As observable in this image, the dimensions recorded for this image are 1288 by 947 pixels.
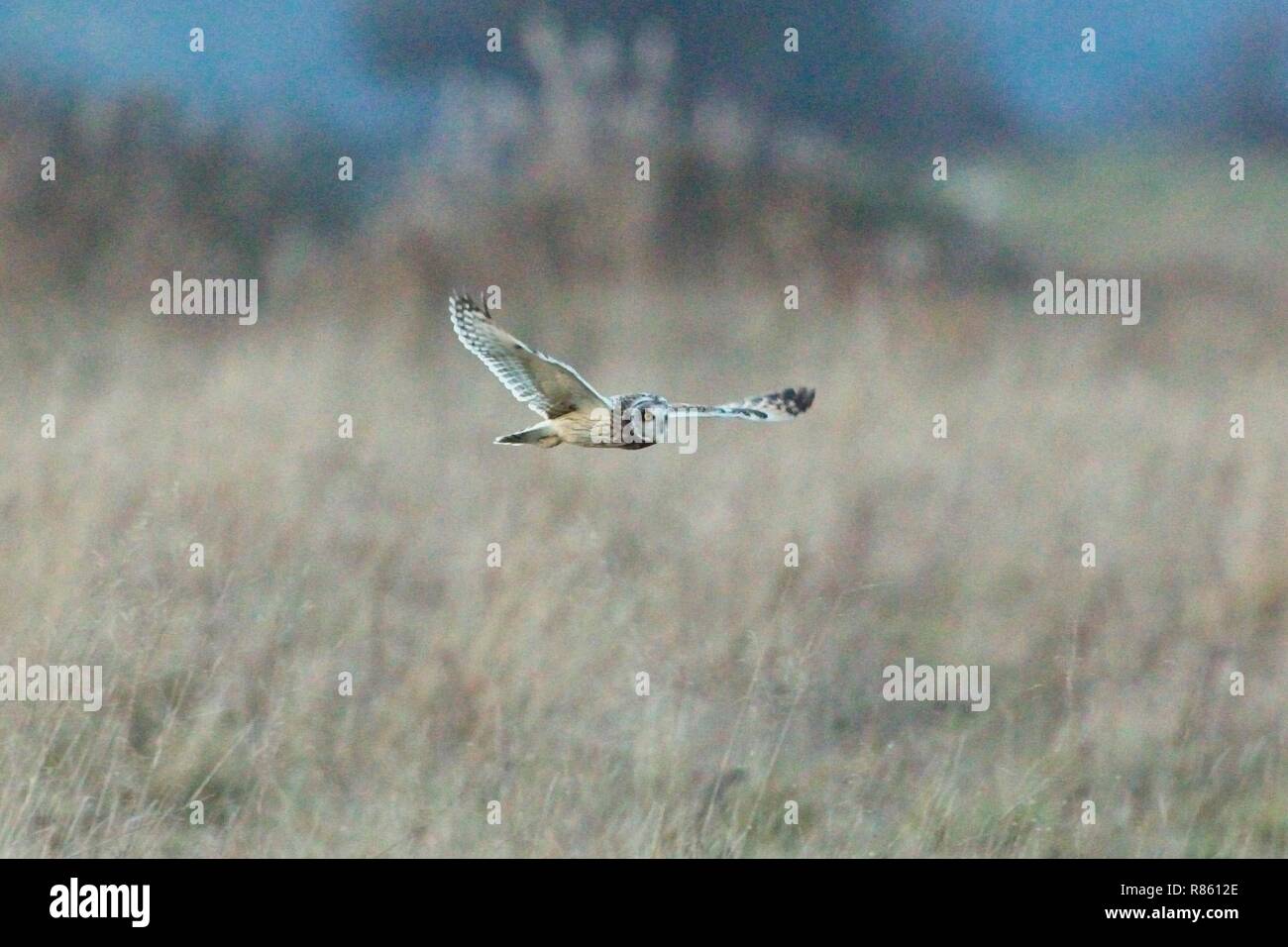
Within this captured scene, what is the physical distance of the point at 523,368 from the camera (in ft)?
15.5

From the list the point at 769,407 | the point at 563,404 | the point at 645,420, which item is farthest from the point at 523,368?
the point at 769,407

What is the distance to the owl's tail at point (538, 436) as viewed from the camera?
451 cm

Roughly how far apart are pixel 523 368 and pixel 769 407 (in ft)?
2.86

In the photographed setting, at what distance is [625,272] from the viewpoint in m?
10.9

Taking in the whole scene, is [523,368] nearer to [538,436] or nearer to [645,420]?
[538,436]

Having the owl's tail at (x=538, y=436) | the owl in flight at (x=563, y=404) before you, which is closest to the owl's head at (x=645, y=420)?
the owl in flight at (x=563, y=404)

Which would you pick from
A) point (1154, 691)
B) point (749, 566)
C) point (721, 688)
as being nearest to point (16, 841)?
point (721, 688)

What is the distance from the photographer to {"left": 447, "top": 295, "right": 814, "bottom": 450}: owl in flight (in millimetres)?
4484

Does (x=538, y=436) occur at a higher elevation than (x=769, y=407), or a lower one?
lower

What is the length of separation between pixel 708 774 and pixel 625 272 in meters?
5.46

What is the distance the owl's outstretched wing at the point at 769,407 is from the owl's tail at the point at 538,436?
385 mm

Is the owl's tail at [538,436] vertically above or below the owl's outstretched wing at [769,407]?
below

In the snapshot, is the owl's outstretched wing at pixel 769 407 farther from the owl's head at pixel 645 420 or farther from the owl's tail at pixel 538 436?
the owl's tail at pixel 538 436

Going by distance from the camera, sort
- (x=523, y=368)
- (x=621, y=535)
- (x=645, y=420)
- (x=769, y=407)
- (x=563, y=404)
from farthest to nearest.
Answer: (x=621, y=535), (x=769, y=407), (x=523, y=368), (x=563, y=404), (x=645, y=420)
